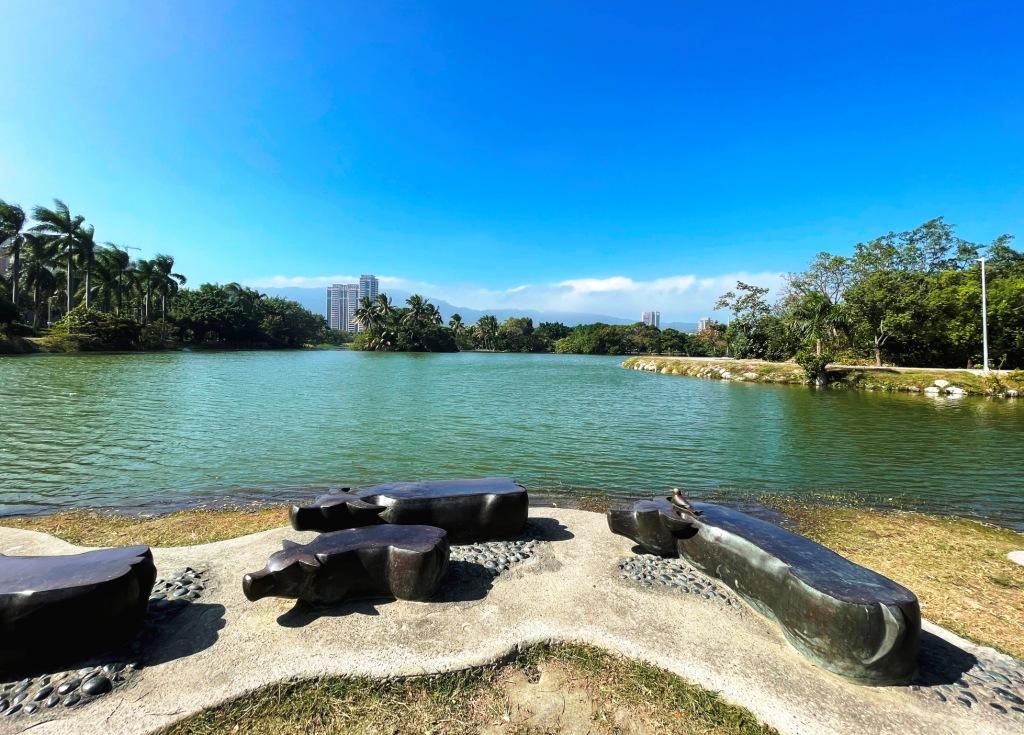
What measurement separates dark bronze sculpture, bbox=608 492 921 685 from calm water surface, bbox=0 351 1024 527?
4.56 meters

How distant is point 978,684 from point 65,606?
7.24 m

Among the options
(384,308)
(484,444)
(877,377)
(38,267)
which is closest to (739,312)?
(877,377)

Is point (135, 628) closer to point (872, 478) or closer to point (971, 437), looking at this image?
point (872, 478)

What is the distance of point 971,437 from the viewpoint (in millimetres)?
15766

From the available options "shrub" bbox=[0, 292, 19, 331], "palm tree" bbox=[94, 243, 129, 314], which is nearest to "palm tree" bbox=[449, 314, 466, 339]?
"palm tree" bbox=[94, 243, 129, 314]

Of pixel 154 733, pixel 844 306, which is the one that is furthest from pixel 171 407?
pixel 844 306

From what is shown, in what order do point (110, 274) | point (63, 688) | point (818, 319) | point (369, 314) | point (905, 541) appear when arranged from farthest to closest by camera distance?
1. point (369, 314)
2. point (110, 274)
3. point (818, 319)
4. point (905, 541)
5. point (63, 688)

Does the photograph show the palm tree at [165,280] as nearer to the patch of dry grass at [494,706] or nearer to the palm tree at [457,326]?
the palm tree at [457,326]

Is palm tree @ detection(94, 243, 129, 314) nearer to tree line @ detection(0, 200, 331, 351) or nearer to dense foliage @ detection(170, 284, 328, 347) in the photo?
tree line @ detection(0, 200, 331, 351)

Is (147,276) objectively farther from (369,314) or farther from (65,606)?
(65,606)

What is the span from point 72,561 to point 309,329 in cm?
11257

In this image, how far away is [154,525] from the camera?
24.2 feet

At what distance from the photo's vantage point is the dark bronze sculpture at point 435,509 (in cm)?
585

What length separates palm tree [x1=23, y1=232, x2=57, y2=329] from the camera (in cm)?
5047
